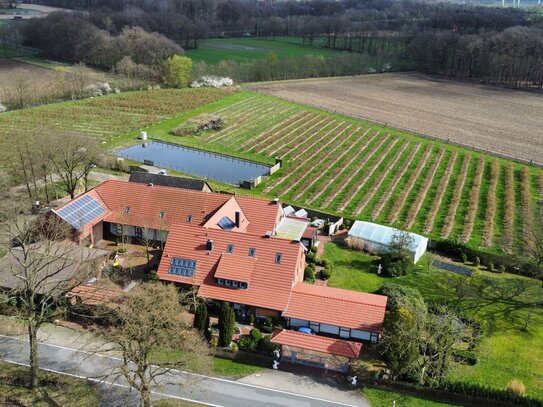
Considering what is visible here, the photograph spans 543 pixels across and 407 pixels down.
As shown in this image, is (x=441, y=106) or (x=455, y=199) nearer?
(x=455, y=199)

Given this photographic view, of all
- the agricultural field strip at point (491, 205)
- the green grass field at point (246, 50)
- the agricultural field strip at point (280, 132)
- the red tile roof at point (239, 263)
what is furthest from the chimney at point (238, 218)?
the green grass field at point (246, 50)

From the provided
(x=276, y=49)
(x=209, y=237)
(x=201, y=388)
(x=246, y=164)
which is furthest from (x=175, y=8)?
(x=201, y=388)

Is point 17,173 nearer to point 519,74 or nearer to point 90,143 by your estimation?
point 90,143

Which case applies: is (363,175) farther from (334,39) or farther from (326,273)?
(334,39)

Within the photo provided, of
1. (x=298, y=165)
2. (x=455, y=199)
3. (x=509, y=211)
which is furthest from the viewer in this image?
(x=298, y=165)

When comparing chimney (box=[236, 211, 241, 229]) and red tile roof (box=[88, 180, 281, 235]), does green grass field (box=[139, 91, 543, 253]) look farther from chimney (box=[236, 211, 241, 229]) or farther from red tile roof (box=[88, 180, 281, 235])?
chimney (box=[236, 211, 241, 229])

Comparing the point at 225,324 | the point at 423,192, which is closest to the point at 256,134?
the point at 423,192

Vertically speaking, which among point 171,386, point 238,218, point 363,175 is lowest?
point 171,386
